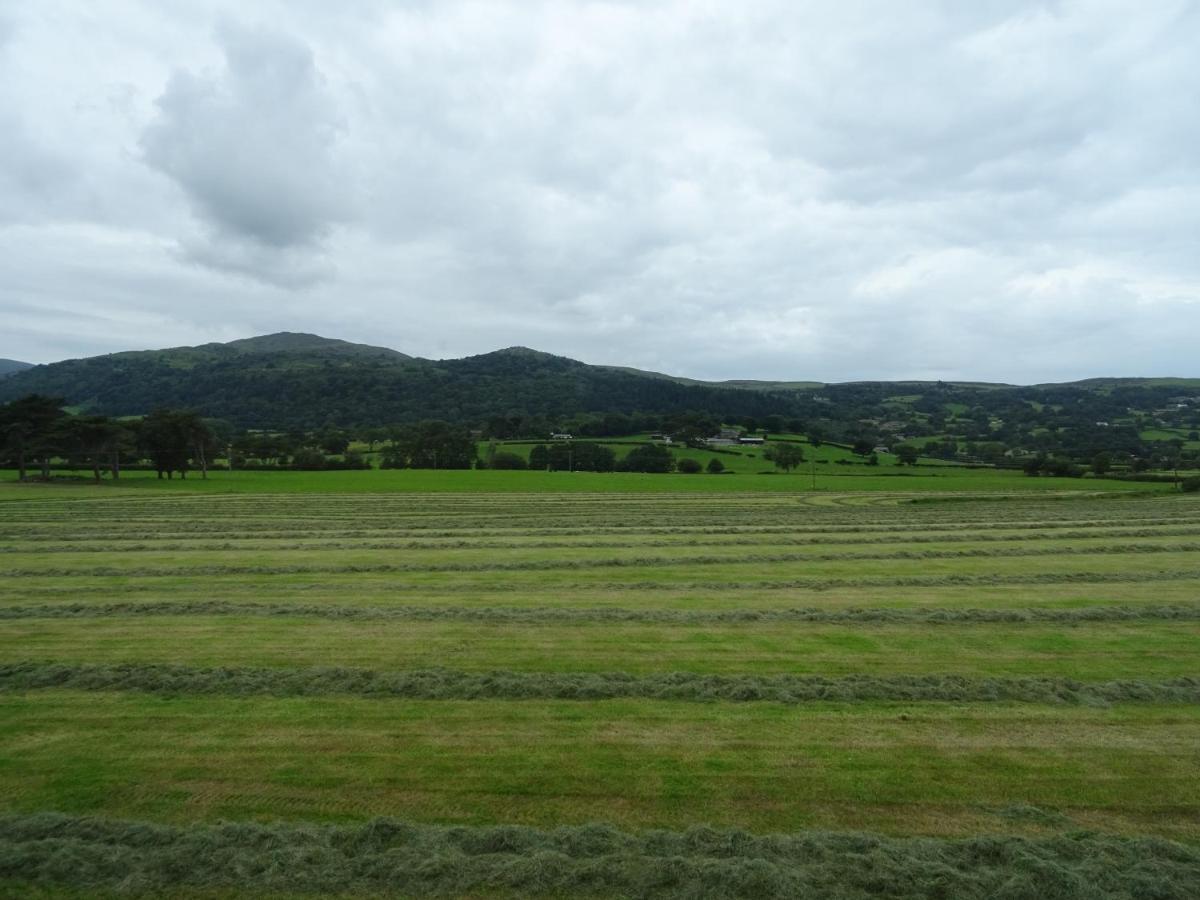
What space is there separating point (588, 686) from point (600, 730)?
1.35m

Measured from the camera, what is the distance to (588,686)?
9.71m

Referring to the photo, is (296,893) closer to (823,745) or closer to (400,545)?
(823,745)

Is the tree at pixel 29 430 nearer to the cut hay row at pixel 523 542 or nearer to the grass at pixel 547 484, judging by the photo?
the grass at pixel 547 484

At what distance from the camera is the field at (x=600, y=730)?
5852 millimetres

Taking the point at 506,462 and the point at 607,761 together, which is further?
the point at 506,462

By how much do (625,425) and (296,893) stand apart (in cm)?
13425

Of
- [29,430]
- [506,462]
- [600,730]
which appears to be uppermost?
[29,430]

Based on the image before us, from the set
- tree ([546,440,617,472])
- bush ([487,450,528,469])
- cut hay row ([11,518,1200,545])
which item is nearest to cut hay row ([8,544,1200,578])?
cut hay row ([11,518,1200,545])

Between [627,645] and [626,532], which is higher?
[627,645]

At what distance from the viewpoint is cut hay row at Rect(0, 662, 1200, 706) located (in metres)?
9.48

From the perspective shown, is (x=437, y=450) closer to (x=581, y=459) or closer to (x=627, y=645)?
(x=581, y=459)

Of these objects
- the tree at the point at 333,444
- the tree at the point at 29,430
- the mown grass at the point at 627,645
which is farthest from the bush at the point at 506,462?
the mown grass at the point at 627,645

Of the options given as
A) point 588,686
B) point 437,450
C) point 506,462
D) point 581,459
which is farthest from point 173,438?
point 588,686

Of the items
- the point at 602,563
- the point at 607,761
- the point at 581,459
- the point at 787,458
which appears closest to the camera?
the point at 607,761
